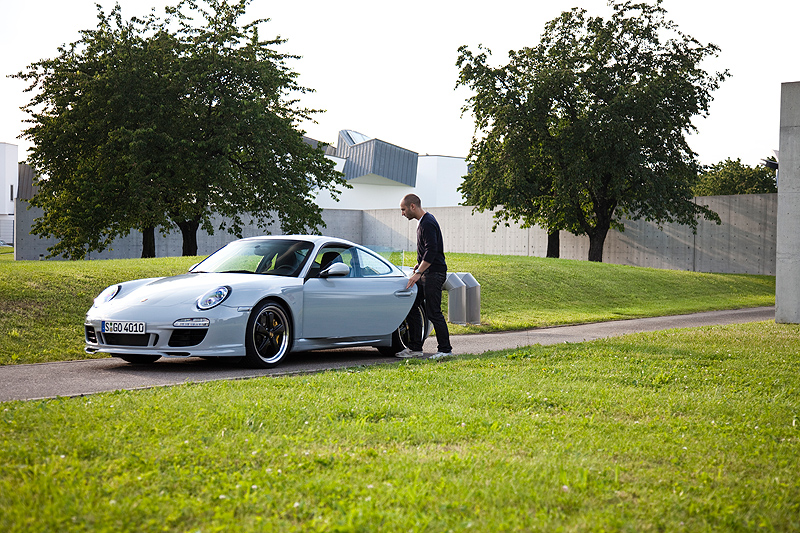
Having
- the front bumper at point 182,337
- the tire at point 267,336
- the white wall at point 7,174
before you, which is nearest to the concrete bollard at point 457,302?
the tire at point 267,336

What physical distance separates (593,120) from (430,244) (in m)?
24.4

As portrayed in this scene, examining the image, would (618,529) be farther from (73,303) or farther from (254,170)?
(254,170)

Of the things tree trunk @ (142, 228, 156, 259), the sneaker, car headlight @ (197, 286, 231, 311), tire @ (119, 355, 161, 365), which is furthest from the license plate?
tree trunk @ (142, 228, 156, 259)

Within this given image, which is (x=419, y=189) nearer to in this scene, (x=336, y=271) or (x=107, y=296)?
(x=336, y=271)

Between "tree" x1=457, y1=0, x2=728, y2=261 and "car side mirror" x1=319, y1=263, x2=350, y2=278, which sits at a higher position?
"tree" x1=457, y1=0, x2=728, y2=261

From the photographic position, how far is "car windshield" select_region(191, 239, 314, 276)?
8984mm

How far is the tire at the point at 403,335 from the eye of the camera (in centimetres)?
979

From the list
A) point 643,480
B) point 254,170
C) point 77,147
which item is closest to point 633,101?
point 254,170

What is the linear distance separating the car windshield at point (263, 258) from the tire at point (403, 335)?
64.0 inches

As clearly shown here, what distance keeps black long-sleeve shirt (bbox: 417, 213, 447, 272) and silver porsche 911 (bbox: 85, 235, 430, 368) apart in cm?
67

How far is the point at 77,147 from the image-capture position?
24.5 metres

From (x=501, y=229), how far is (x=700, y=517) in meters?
39.0

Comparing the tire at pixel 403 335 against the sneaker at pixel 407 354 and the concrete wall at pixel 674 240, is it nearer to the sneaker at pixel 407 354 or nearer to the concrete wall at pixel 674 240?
the sneaker at pixel 407 354

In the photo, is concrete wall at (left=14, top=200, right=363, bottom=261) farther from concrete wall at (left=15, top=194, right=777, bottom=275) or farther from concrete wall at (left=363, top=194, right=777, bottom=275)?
concrete wall at (left=363, top=194, right=777, bottom=275)
